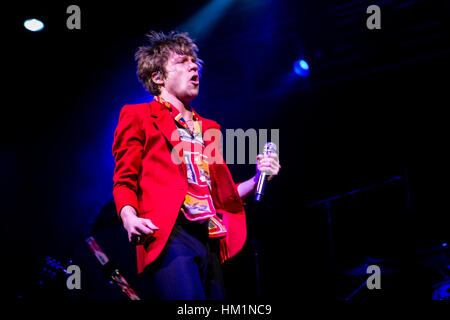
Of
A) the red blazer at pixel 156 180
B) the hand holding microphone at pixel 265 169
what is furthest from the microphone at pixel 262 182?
the red blazer at pixel 156 180

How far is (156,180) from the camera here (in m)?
1.65

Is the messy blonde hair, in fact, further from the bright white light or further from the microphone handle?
the bright white light

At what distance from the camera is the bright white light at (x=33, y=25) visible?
167 inches

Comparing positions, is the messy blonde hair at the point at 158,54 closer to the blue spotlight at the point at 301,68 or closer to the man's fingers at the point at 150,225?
the man's fingers at the point at 150,225

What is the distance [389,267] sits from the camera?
3.80 m

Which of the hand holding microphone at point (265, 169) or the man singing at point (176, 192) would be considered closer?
the man singing at point (176, 192)

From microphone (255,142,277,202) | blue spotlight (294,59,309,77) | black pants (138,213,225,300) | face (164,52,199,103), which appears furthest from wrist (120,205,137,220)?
blue spotlight (294,59,309,77)

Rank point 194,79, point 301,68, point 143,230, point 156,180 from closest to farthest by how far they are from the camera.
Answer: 1. point 143,230
2. point 156,180
3. point 194,79
4. point 301,68

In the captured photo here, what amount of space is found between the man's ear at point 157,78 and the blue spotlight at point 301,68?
125 inches

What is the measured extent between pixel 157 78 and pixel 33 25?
2.92 meters

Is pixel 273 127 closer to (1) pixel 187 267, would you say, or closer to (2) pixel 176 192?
(2) pixel 176 192

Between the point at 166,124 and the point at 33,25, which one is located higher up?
the point at 33,25

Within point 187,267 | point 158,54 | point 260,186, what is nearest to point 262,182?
point 260,186

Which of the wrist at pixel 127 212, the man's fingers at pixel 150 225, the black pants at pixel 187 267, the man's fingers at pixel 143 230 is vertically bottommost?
the black pants at pixel 187 267
